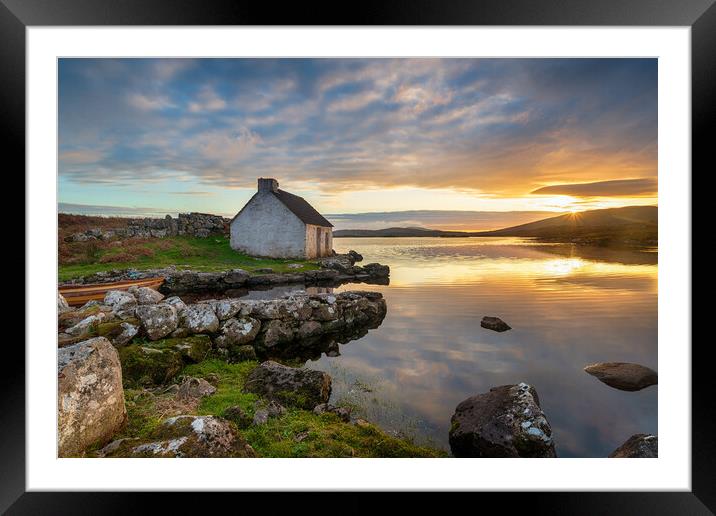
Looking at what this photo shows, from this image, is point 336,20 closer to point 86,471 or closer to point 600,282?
point 86,471

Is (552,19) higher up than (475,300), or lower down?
higher up

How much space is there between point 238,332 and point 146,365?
1.20 metres

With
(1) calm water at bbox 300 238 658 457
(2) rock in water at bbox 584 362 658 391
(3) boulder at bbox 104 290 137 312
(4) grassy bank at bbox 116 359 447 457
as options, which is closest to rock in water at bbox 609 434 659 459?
(1) calm water at bbox 300 238 658 457

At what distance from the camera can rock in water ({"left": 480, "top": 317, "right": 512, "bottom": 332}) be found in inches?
184

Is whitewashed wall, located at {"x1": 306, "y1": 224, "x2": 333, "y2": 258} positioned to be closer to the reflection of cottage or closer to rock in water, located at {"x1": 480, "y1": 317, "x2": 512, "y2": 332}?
the reflection of cottage

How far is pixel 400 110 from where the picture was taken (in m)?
4.35

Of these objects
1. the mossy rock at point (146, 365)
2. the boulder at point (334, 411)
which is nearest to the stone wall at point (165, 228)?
the mossy rock at point (146, 365)

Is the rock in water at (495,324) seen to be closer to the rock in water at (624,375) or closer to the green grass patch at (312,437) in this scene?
the rock in water at (624,375)

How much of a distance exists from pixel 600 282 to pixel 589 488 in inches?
120

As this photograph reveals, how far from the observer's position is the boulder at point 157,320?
3.68 meters

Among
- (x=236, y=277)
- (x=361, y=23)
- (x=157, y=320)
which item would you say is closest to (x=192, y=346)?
(x=157, y=320)

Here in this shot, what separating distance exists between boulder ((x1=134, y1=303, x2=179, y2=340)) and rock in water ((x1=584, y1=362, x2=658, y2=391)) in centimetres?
467

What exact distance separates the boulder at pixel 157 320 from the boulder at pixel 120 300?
2.01 feet

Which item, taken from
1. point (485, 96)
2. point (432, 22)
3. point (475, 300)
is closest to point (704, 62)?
point (432, 22)
